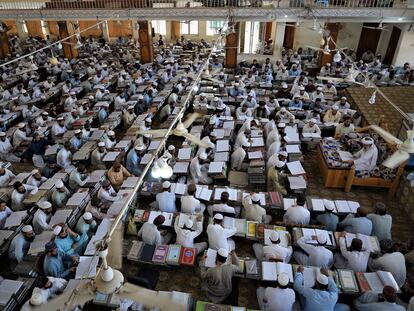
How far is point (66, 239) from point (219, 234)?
3.48m

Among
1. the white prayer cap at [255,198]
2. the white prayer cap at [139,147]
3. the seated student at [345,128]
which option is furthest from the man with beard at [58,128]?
the seated student at [345,128]

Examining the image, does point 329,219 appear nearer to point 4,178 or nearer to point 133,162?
point 133,162

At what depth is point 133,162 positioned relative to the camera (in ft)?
37.7

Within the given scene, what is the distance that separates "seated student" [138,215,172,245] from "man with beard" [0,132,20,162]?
284 inches

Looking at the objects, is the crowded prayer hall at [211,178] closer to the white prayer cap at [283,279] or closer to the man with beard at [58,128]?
the white prayer cap at [283,279]

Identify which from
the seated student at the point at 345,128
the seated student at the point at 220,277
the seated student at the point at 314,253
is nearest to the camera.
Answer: the seated student at the point at 220,277

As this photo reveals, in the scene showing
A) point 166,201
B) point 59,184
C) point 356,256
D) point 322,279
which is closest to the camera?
point 322,279

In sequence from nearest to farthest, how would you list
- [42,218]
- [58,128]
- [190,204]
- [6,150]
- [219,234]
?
1. [219,234]
2. [42,218]
3. [190,204]
4. [6,150]
5. [58,128]

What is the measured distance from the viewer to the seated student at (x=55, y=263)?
24.5 ft

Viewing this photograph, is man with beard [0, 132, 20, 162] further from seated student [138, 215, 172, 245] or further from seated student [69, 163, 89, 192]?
seated student [138, 215, 172, 245]

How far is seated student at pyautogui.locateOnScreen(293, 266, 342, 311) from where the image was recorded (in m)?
6.50

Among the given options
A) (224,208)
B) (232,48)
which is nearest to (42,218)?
(224,208)

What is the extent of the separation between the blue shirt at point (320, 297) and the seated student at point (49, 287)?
4689 mm

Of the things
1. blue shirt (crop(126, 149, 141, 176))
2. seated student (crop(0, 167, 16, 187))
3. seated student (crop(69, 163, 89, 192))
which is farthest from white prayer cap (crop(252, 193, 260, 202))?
seated student (crop(0, 167, 16, 187))
